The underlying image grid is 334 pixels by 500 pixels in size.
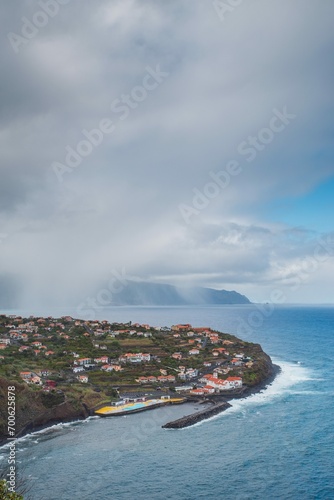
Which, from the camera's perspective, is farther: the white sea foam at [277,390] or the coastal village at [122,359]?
the coastal village at [122,359]

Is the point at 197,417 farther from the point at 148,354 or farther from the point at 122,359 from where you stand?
the point at 148,354

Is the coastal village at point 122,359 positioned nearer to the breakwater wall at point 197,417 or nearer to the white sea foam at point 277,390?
the white sea foam at point 277,390

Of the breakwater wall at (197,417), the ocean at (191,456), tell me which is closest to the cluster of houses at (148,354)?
the breakwater wall at (197,417)

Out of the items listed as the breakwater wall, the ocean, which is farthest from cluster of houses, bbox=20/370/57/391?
the breakwater wall

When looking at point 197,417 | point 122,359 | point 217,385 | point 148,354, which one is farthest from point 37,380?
point 148,354

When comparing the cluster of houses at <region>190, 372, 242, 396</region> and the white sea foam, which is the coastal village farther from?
the white sea foam

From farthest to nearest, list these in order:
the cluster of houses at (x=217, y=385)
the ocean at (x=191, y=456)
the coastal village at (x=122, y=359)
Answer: the coastal village at (x=122, y=359), the cluster of houses at (x=217, y=385), the ocean at (x=191, y=456)

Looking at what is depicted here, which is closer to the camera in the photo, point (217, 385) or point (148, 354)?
point (217, 385)
